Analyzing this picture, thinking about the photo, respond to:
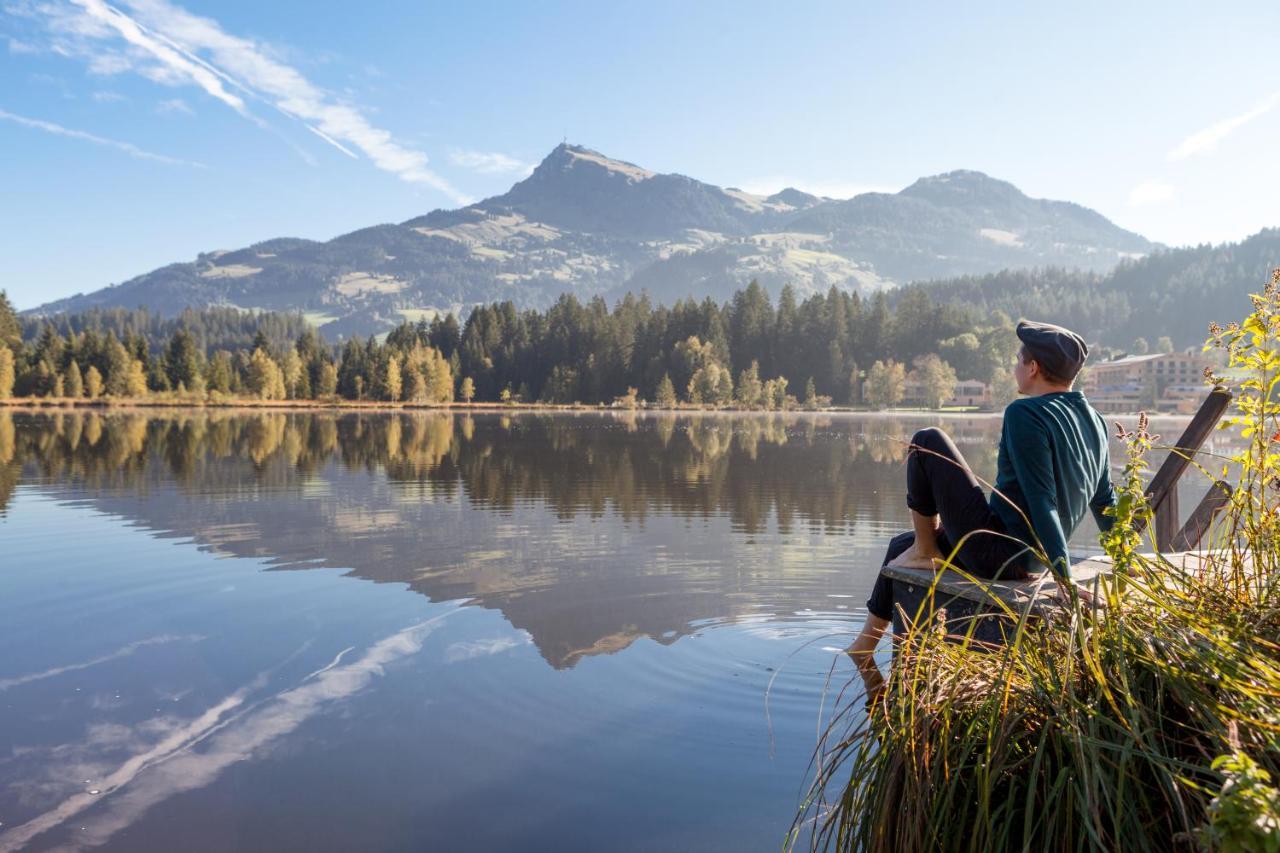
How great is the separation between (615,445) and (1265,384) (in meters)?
30.6

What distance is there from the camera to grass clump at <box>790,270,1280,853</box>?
2086mm

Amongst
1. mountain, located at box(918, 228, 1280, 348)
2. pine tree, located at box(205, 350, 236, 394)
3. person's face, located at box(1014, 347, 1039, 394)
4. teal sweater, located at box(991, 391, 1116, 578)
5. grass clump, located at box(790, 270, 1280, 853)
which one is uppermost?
mountain, located at box(918, 228, 1280, 348)

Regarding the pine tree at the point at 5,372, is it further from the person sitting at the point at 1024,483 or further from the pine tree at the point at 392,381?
the person sitting at the point at 1024,483

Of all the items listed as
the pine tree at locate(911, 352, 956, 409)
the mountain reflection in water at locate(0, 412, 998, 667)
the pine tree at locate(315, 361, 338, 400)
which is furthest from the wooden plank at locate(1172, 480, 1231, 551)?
the pine tree at locate(911, 352, 956, 409)

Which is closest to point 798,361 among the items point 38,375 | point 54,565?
point 38,375

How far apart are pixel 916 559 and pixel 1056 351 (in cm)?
113

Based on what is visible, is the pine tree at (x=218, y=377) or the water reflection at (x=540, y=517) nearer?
the water reflection at (x=540, y=517)

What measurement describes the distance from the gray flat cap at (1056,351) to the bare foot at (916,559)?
0.98 m

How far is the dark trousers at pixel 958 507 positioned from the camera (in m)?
4.11

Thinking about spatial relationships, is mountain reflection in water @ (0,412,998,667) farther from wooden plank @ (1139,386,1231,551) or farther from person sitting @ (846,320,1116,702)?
wooden plank @ (1139,386,1231,551)

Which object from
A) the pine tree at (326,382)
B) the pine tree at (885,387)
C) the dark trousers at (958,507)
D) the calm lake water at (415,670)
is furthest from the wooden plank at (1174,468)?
the pine tree at (885,387)

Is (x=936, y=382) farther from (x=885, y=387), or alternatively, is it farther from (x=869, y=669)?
(x=869, y=669)

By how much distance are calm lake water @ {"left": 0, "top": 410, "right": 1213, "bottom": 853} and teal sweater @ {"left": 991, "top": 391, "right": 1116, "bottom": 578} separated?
2.91 feet

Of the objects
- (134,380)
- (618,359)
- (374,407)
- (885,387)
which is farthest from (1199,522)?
(618,359)
